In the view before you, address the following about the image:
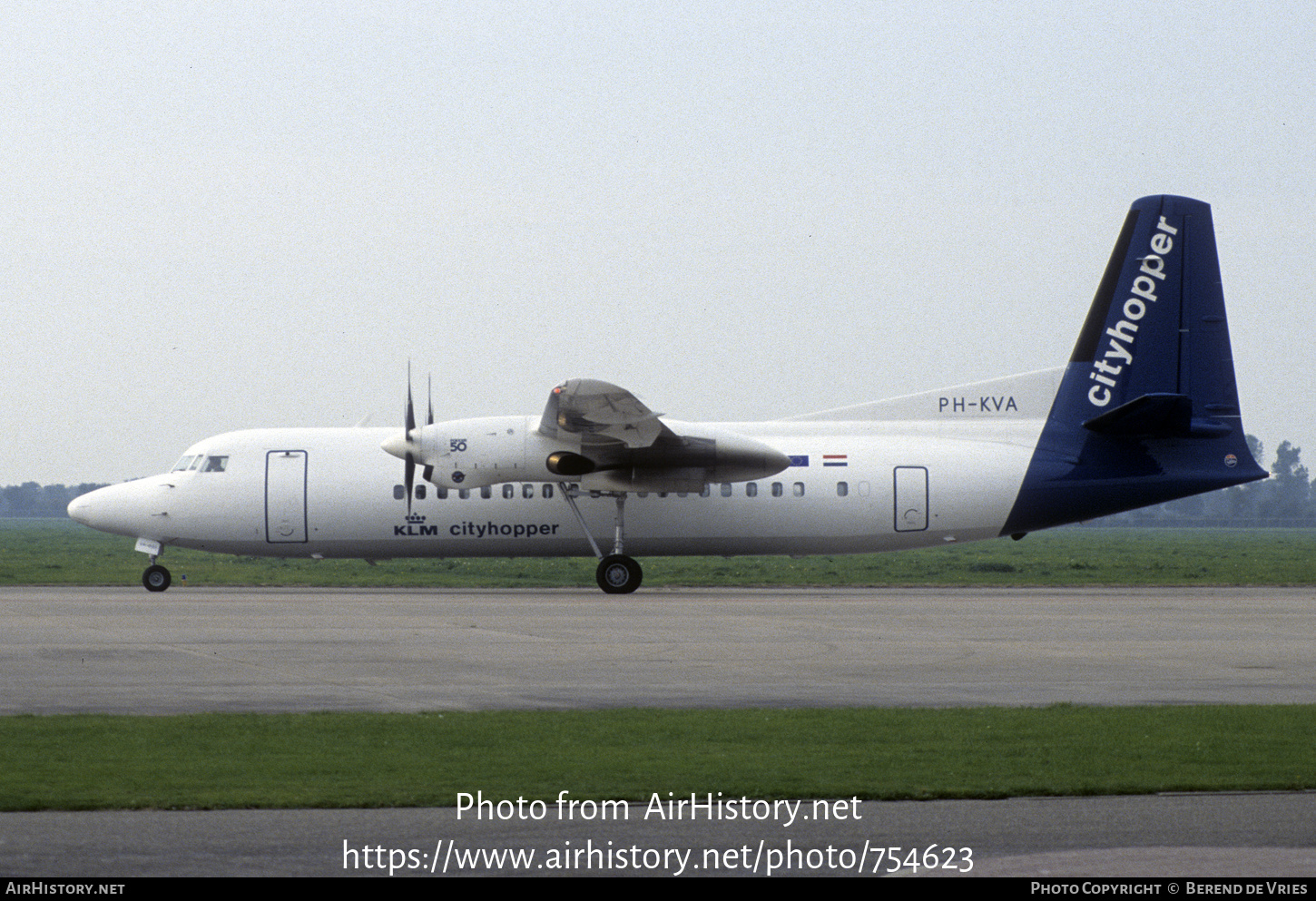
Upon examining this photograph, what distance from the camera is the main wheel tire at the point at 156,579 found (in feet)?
92.9

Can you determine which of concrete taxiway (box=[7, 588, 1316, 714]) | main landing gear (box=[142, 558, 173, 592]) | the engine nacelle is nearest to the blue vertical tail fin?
concrete taxiway (box=[7, 588, 1316, 714])

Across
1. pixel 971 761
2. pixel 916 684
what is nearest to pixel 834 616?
pixel 916 684

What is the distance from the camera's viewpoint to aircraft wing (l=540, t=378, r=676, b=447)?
978 inches

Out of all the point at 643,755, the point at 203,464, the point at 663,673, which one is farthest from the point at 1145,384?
the point at 643,755

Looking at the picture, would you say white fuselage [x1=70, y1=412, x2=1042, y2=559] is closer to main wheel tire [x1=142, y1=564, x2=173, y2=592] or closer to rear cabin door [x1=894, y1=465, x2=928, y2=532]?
rear cabin door [x1=894, y1=465, x2=928, y2=532]

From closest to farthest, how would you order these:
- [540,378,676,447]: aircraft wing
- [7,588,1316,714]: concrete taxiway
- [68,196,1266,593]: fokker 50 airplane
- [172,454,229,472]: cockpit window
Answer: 1. [7,588,1316,714]: concrete taxiway
2. [540,378,676,447]: aircraft wing
3. [68,196,1266,593]: fokker 50 airplane
4. [172,454,229,472]: cockpit window

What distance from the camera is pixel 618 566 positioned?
27.6 meters

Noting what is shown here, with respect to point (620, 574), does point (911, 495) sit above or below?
above

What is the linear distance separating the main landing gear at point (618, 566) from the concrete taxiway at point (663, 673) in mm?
597

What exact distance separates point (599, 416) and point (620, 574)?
11.7ft

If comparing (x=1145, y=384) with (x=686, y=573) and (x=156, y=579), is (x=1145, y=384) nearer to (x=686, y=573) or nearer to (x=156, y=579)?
(x=686, y=573)

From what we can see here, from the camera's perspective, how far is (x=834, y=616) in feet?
70.5
